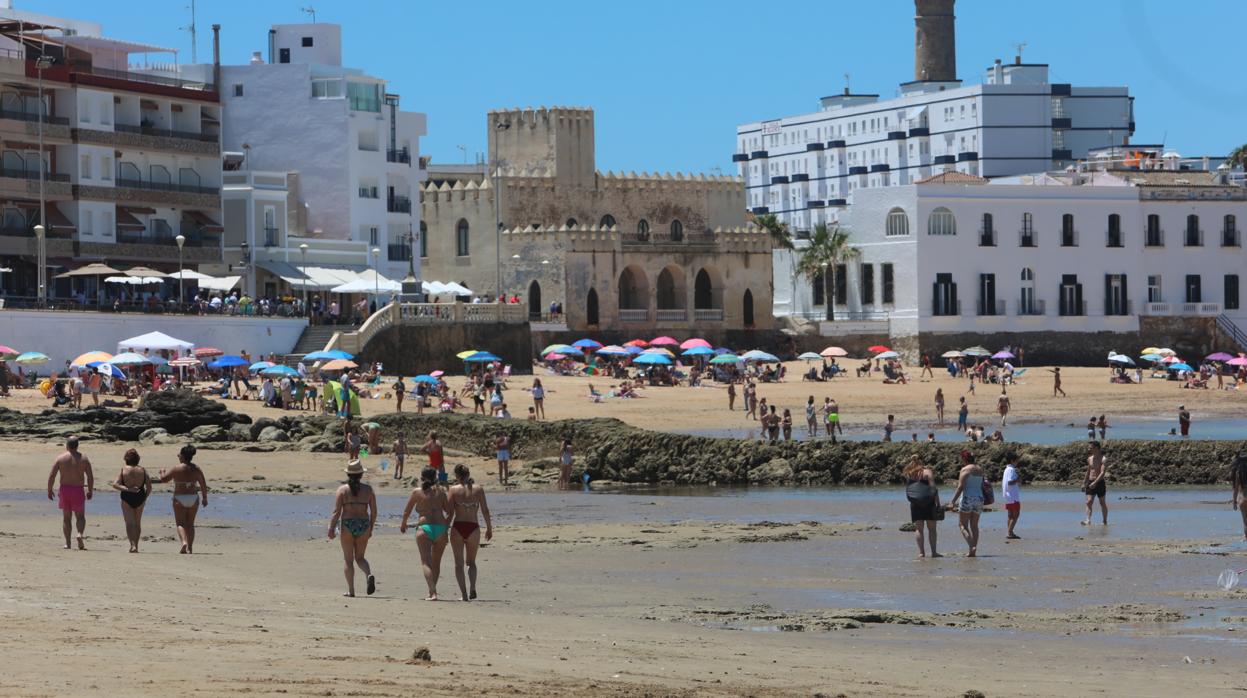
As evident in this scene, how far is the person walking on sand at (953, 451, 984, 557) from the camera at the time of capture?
18875 mm

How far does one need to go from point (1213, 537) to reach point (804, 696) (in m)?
11.4

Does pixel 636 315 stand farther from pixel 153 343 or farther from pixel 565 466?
pixel 565 466

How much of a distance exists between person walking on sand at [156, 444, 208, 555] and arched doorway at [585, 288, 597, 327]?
160ft

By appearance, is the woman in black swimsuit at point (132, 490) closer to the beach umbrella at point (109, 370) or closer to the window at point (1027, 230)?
the beach umbrella at point (109, 370)

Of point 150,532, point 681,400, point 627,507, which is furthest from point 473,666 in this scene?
point 681,400

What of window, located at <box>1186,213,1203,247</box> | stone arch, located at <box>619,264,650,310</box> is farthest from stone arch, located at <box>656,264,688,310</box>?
window, located at <box>1186,213,1203,247</box>

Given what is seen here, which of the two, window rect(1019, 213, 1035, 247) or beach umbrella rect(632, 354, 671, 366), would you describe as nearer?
beach umbrella rect(632, 354, 671, 366)

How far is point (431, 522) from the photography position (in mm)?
14633

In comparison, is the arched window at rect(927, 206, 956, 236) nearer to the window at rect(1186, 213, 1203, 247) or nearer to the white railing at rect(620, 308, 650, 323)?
the window at rect(1186, 213, 1203, 247)

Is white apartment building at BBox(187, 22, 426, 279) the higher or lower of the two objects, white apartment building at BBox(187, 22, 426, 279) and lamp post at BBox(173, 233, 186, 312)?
the higher

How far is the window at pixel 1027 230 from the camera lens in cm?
6906

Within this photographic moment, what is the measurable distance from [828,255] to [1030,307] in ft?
25.3

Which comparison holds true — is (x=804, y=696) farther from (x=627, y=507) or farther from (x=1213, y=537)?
(x=627, y=507)

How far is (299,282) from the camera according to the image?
5809 centimetres
